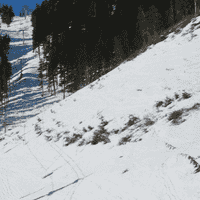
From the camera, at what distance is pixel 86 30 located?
32875mm

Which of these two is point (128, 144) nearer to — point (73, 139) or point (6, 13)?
point (73, 139)

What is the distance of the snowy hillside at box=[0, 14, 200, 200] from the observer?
3.38 meters

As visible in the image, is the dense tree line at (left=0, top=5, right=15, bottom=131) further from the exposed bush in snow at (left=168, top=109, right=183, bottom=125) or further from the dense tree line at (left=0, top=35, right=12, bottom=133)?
the exposed bush in snow at (left=168, top=109, right=183, bottom=125)

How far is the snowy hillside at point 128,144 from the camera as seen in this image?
3.38 metres

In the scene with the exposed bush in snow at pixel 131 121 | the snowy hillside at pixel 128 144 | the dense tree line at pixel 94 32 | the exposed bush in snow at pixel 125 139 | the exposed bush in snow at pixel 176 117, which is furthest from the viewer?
the dense tree line at pixel 94 32

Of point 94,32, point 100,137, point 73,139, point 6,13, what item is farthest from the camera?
point 6,13

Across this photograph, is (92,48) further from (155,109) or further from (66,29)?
(155,109)

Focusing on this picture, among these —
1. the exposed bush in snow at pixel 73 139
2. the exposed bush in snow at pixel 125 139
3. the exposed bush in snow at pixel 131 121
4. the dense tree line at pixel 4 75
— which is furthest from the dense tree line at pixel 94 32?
the exposed bush in snow at pixel 125 139

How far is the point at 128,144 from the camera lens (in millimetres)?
5309

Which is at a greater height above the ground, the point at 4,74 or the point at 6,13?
the point at 6,13

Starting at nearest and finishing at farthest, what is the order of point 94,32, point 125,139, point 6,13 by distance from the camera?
point 125,139 → point 94,32 → point 6,13

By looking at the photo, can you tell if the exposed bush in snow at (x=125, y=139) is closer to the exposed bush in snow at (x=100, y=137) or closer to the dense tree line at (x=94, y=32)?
the exposed bush in snow at (x=100, y=137)

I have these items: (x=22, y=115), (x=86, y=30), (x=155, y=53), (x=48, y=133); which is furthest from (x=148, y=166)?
(x=22, y=115)

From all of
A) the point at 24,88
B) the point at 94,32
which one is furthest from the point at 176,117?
the point at 24,88
